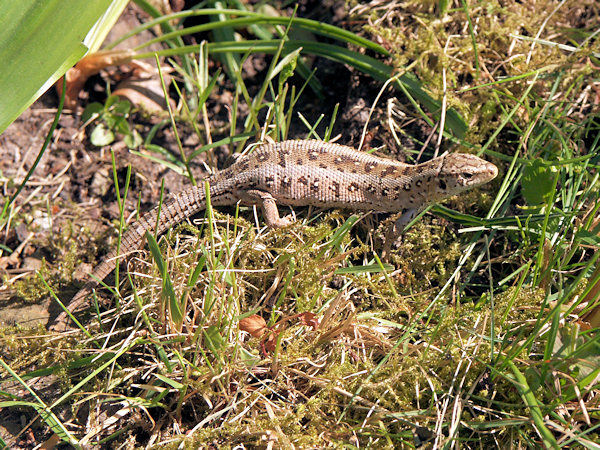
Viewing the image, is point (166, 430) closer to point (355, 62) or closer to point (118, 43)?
point (355, 62)

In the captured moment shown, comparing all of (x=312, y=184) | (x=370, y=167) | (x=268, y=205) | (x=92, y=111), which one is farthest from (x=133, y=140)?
(x=370, y=167)

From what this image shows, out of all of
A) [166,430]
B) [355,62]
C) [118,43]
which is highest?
[118,43]

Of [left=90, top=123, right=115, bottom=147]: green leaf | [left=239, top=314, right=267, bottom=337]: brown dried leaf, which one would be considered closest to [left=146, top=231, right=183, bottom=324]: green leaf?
[left=239, top=314, right=267, bottom=337]: brown dried leaf

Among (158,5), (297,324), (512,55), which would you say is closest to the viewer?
(297,324)

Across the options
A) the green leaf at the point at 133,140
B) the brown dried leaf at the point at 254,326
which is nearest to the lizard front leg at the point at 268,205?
the brown dried leaf at the point at 254,326

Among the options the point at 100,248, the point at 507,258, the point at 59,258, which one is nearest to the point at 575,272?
the point at 507,258

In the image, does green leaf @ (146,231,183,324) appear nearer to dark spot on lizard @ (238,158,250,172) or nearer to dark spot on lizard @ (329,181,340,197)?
dark spot on lizard @ (238,158,250,172)

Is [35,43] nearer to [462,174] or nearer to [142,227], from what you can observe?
[142,227]
